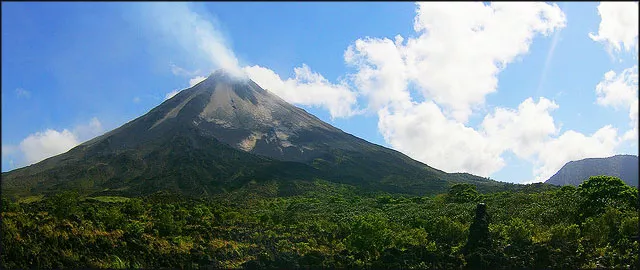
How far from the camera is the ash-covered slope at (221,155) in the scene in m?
84.4

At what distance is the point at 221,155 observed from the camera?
4247 inches

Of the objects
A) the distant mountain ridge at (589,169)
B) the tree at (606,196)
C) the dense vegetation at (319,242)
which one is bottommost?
the dense vegetation at (319,242)

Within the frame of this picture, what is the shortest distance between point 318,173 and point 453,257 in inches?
3242

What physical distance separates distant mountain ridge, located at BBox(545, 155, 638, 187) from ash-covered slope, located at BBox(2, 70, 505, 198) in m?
60.9

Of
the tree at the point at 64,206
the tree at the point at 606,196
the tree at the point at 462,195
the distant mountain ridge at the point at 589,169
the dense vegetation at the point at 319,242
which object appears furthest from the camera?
the distant mountain ridge at the point at 589,169

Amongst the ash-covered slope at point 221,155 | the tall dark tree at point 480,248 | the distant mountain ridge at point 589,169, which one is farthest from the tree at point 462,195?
the distant mountain ridge at point 589,169

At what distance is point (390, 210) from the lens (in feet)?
152

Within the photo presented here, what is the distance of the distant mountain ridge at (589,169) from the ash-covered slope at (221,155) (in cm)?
6092

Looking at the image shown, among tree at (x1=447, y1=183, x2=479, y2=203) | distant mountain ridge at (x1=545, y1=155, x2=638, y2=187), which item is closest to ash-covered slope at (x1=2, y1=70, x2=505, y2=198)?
tree at (x1=447, y1=183, x2=479, y2=203)

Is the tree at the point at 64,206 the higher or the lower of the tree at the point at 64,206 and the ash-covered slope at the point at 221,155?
the lower

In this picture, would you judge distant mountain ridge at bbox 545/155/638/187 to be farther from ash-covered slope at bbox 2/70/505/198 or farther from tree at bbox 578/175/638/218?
tree at bbox 578/175/638/218

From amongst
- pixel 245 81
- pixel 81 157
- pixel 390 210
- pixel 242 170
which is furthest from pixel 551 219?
pixel 245 81

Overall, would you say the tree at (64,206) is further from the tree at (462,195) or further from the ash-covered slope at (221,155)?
the ash-covered slope at (221,155)

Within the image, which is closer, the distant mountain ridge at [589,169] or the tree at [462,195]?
the tree at [462,195]
